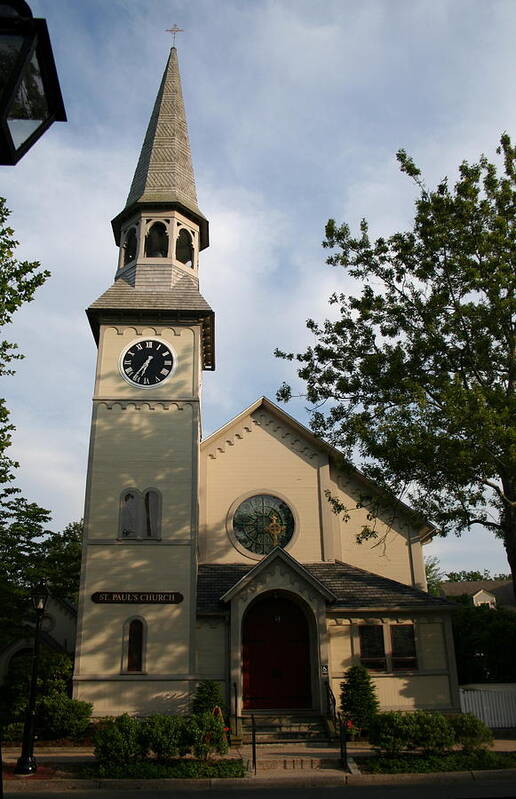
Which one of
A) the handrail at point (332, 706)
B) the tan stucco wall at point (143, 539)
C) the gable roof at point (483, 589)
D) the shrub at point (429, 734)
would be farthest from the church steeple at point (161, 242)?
the gable roof at point (483, 589)

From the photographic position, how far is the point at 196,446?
Answer: 20.6 meters

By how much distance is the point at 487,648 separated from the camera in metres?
23.9

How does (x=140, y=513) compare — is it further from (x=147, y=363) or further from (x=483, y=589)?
(x=483, y=589)

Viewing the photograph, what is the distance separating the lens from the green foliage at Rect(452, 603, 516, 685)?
23406 mm

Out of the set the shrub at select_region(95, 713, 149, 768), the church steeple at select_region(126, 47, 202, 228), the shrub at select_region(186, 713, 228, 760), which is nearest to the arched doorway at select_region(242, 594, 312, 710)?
the shrub at select_region(186, 713, 228, 760)

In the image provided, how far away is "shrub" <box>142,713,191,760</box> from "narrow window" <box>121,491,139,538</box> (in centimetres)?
676

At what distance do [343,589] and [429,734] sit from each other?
6.42 m

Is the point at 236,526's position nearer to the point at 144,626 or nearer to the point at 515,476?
the point at 144,626

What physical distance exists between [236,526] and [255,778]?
A: 9442mm

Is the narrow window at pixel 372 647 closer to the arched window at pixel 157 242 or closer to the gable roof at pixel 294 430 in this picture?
the gable roof at pixel 294 430

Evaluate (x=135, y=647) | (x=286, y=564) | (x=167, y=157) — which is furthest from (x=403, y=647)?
(x=167, y=157)

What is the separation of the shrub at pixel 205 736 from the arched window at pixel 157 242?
52.8ft

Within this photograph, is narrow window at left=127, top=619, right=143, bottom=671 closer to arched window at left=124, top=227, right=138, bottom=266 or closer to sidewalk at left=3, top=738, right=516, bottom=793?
sidewalk at left=3, top=738, right=516, bottom=793

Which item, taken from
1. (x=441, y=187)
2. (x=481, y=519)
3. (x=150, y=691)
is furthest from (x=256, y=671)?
(x=441, y=187)
